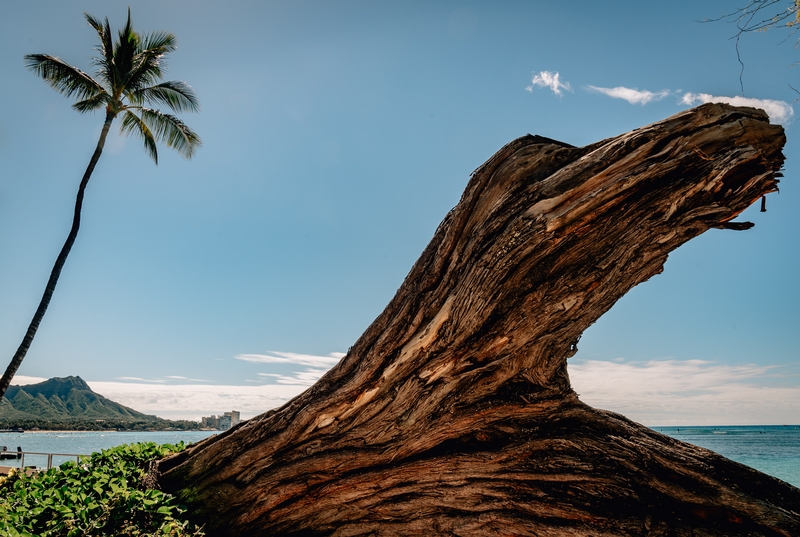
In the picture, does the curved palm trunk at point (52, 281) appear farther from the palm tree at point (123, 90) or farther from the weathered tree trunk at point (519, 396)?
the weathered tree trunk at point (519, 396)

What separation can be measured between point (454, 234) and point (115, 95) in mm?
13539

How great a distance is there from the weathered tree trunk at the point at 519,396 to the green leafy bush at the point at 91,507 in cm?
67

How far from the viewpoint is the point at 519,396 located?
5133mm

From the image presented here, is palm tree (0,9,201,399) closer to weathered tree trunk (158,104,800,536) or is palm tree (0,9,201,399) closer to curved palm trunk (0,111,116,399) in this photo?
curved palm trunk (0,111,116,399)

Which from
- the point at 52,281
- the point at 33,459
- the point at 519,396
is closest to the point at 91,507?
the point at 519,396

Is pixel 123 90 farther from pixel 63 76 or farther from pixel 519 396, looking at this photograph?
pixel 519 396

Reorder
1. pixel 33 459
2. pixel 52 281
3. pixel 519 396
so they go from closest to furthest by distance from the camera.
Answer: pixel 519 396 → pixel 52 281 → pixel 33 459

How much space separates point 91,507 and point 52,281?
33.4 feet

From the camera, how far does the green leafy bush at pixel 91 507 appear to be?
4074 millimetres

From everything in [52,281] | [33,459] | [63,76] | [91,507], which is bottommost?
[33,459]

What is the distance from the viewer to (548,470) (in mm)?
4875

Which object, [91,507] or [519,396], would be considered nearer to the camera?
[91,507]

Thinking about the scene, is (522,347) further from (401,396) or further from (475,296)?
(401,396)

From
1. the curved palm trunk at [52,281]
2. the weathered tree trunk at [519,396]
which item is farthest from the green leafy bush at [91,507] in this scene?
the curved palm trunk at [52,281]
